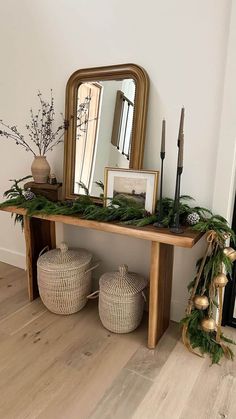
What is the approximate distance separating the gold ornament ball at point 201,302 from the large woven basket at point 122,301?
1.16 feet

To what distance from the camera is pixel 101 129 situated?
1.86 m

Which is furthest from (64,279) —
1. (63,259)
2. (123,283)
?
(123,283)

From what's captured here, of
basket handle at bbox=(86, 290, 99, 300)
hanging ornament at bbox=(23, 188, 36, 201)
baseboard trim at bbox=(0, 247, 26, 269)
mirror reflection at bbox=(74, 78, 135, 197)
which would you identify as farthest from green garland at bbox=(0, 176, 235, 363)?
baseboard trim at bbox=(0, 247, 26, 269)

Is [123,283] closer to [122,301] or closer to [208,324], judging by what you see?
[122,301]

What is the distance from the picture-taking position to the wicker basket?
1821mm

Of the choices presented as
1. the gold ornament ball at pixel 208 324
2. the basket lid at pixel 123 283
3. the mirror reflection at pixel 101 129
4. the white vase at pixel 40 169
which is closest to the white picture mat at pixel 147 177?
the mirror reflection at pixel 101 129

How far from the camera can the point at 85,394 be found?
1330 mm

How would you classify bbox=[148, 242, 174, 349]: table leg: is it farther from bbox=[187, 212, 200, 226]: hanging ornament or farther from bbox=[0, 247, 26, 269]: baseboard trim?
bbox=[0, 247, 26, 269]: baseboard trim

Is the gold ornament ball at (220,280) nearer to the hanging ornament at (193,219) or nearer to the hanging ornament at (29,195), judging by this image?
the hanging ornament at (193,219)

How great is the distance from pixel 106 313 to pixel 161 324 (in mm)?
337

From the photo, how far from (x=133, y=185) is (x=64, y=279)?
75 centimetres

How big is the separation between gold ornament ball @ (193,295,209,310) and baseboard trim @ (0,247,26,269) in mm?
1643

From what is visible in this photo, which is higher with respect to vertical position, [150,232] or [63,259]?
[150,232]

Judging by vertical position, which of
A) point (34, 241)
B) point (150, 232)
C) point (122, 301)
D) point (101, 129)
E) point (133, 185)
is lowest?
point (122, 301)
